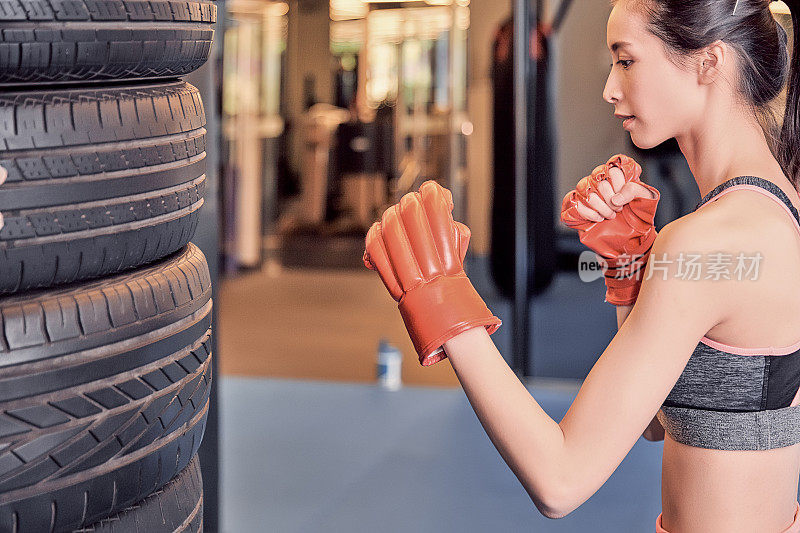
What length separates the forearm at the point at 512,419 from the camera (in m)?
1.08

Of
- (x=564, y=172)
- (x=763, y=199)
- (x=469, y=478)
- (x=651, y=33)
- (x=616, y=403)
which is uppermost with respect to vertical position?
(x=651, y=33)

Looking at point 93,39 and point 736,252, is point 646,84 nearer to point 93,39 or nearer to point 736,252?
point 736,252

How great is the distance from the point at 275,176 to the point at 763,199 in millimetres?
6507

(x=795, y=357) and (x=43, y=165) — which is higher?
(x=43, y=165)

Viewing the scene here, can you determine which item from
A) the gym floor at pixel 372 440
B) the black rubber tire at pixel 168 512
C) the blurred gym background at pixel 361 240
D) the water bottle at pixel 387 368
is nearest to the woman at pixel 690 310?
the black rubber tire at pixel 168 512

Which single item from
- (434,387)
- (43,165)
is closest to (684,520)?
(43,165)

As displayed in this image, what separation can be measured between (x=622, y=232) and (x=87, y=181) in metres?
0.82

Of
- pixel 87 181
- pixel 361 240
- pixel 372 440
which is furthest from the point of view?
pixel 361 240

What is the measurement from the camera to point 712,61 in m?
1.16

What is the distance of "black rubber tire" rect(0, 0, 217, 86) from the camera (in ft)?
3.34

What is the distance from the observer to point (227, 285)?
269 inches

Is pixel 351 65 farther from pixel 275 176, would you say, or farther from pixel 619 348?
pixel 619 348

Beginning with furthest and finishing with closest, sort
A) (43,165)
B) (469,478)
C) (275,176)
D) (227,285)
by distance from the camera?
(275,176), (227,285), (469,478), (43,165)

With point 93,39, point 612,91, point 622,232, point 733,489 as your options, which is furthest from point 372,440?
point 93,39
